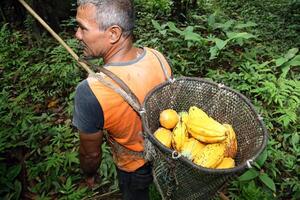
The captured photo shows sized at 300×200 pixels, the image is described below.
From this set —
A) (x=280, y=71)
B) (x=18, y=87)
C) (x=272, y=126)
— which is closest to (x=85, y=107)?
(x=272, y=126)

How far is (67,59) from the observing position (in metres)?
4.76

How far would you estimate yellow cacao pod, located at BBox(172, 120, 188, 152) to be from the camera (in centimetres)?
161

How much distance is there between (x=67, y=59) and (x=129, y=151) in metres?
3.07

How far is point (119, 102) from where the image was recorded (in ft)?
5.64

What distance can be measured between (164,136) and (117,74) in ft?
1.33

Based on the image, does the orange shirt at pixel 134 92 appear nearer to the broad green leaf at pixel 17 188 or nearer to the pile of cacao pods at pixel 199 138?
the pile of cacao pods at pixel 199 138

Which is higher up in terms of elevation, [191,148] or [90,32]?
[90,32]

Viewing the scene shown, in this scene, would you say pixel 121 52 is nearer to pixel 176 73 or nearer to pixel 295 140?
pixel 295 140

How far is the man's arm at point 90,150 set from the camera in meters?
1.87

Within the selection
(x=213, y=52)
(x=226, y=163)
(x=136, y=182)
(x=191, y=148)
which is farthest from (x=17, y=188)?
(x=213, y=52)

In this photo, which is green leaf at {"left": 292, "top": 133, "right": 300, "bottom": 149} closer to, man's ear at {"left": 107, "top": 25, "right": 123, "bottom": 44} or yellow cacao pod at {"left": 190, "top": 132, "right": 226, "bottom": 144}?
yellow cacao pod at {"left": 190, "top": 132, "right": 226, "bottom": 144}

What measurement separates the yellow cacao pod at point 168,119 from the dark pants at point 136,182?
1.80 feet

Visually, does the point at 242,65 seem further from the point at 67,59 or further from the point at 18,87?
the point at 18,87

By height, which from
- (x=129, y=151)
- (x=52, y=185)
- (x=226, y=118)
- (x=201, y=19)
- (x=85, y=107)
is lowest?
(x=52, y=185)
